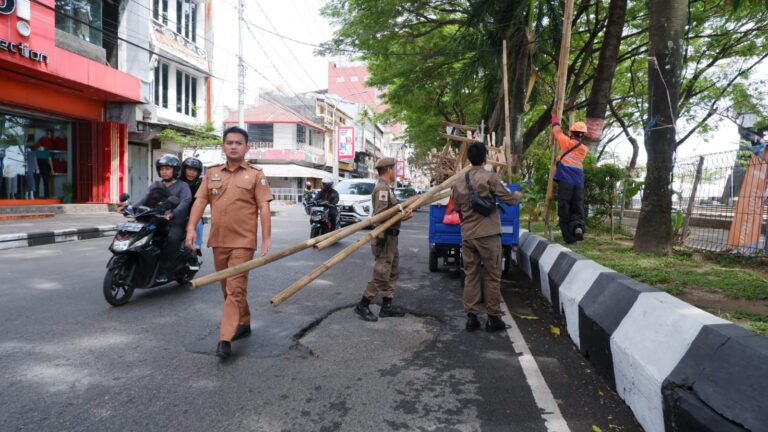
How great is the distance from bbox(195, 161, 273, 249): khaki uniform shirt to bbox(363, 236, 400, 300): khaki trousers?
1486mm

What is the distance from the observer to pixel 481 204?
4793mm

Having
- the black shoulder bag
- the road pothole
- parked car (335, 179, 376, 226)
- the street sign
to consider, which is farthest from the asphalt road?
the street sign

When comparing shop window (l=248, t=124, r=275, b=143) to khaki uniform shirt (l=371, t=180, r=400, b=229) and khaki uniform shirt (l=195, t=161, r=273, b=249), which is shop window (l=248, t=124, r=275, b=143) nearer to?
khaki uniform shirt (l=371, t=180, r=400, b=229)

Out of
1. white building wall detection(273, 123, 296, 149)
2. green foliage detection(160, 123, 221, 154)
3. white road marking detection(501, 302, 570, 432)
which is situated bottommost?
white road marking detection(501, 302, 570, 432)

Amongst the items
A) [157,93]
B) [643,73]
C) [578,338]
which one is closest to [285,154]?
[157,93]

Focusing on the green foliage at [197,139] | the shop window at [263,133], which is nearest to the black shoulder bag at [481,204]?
the green foliage at [197,139]

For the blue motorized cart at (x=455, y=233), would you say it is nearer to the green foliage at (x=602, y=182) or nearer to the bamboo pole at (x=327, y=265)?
the bamboo pole at (x=327, y=265)

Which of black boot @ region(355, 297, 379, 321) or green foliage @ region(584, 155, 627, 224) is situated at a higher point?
green foliage @ region(584, 155, 627, 224)

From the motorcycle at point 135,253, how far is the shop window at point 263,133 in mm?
36715

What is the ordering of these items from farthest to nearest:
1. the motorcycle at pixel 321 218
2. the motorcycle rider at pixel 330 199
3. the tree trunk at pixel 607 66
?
1. the motorcycle rider at pixel 330 199
2. the motorcycle at pixel 321 218
3. the tree trunk at pixel 607 66

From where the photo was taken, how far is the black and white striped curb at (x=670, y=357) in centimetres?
207

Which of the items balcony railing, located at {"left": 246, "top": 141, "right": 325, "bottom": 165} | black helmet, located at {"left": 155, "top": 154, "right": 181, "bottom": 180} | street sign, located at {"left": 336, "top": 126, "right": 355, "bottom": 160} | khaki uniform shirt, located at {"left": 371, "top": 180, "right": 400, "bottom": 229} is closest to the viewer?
khaki uniform shirt, located at {"left": 371, "top": 180, "right": 400, "bottom": 229}

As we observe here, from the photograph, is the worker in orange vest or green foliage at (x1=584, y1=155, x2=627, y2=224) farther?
green foliage at (x1=584, y1=155, x2=627, y2=224)

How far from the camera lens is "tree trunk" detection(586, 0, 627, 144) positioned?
9.34m
